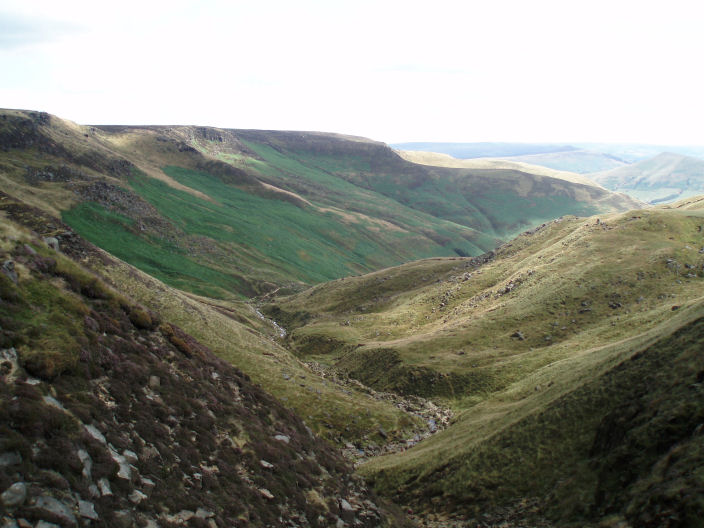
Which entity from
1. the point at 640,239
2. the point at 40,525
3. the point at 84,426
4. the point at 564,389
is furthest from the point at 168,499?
the point at 640,239

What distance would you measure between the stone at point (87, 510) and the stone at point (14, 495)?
238 centimetres

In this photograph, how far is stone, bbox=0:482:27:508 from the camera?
55.6 feet

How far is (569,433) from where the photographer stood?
132 ft

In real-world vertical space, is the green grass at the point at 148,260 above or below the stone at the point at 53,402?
below

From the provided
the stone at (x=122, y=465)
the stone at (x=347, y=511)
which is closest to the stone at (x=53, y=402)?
the stone at (x=122, y=465)

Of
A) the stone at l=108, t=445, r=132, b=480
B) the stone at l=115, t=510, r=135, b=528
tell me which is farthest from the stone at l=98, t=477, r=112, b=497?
the stone at l=115, t=510, r=135, b=528

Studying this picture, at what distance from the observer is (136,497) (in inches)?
876

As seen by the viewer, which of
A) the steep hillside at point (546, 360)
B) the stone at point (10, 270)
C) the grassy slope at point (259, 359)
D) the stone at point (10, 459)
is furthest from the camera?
the grassy slope at point (259, 359)

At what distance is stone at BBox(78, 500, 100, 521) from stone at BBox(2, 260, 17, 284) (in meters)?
18.1

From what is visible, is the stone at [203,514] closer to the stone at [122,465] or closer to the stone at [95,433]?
the stone at [122,465]

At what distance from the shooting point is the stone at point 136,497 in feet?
72.3

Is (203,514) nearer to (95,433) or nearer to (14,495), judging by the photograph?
(95,433)

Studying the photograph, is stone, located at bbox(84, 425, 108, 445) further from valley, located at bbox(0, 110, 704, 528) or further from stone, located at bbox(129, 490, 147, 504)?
stone, located at bbox(129, 490, 147, 504)

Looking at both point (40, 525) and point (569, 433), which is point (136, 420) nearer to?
point (40, 525)
